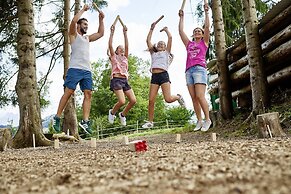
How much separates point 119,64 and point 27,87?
5.78ft

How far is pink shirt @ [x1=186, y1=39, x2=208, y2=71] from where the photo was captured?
519cm

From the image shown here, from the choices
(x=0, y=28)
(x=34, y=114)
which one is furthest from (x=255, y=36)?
(x=0, y=28)

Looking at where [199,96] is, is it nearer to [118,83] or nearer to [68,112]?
[118,83]

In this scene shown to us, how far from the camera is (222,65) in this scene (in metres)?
7.50

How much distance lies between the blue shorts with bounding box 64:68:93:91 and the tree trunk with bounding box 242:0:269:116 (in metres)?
2.61

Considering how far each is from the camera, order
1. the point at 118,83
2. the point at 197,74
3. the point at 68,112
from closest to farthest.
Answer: the point at 197,74 → the point at 118,83 → the point at 68,112

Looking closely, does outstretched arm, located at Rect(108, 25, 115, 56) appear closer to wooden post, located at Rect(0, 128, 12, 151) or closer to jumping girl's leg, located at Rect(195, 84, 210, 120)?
jumping girl's leg, located at Rect(195, 84, 210, 120)

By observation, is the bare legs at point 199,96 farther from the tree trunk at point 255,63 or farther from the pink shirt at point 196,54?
the tree trunk at point 255,63

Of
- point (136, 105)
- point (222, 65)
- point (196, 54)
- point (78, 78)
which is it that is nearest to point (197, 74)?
point (196, 54)

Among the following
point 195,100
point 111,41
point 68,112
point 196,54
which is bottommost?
point 195,100

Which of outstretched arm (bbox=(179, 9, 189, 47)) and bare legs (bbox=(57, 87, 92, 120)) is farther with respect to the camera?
outstretched arm (bbox=(179, 9, 189, 47))

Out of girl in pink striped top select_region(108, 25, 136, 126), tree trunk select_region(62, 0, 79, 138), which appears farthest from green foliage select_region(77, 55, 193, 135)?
girl in pink striped top select_region(108, 25, 136, 126)

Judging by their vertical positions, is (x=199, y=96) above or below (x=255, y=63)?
below

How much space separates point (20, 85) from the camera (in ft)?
20.2
